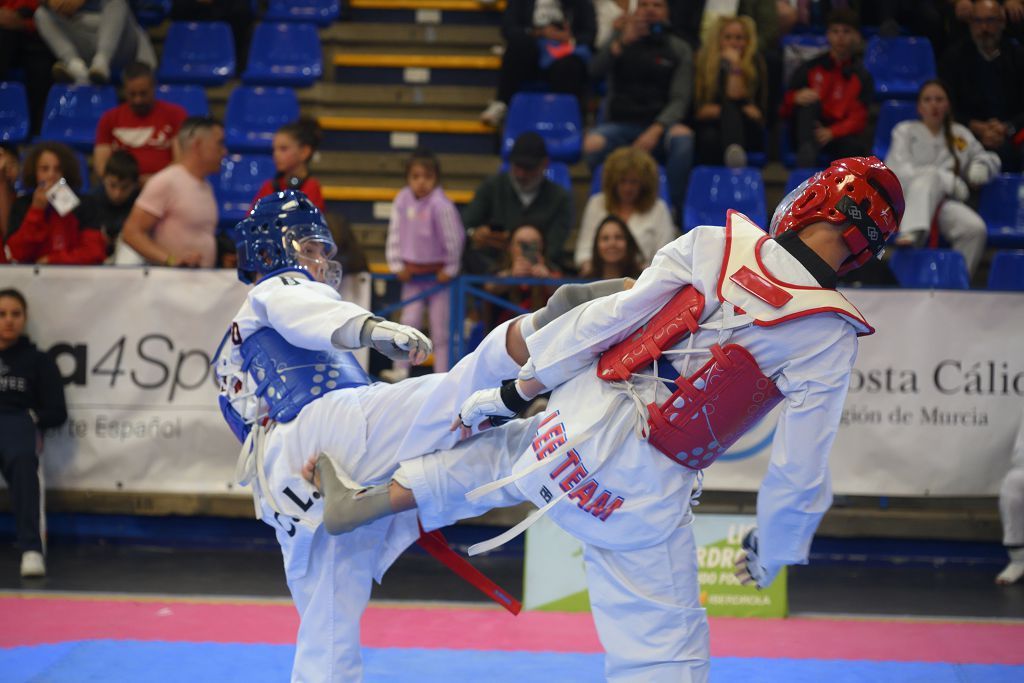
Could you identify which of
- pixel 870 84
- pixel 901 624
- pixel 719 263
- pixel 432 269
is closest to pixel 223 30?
pixel 432 269

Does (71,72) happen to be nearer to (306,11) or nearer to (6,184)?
(6,184)

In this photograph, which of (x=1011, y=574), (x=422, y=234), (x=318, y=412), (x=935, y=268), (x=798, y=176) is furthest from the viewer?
(x=798, y=176)

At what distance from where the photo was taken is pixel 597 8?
9156 millimetres

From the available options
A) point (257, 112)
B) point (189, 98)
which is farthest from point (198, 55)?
point (257, 112)

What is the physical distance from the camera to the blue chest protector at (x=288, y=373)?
3617mm

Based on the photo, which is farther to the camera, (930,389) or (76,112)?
(76,112)

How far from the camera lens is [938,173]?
764 centimetres

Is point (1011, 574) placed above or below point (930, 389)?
below

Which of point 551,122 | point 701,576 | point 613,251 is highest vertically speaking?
point 551,122

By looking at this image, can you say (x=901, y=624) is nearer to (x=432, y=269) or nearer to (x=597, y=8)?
(x=432, y=269)

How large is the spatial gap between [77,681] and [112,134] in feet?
15.8

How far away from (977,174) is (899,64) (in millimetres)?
1636

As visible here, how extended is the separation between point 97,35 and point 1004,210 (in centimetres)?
695

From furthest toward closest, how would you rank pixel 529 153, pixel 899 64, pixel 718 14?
pixel 899 64, pixel 718 14, pixel 529 153
